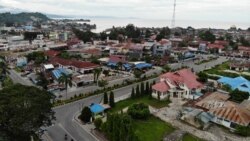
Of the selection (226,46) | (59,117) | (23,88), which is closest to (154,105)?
(59,117)

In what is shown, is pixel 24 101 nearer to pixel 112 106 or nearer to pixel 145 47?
pixel 112 106

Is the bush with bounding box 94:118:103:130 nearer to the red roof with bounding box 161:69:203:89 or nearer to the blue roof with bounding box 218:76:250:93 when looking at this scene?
the red roof with bounding box 161:69:203:89

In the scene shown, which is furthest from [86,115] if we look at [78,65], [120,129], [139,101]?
[78,65]

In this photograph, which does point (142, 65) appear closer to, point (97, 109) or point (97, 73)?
point (97, 73)

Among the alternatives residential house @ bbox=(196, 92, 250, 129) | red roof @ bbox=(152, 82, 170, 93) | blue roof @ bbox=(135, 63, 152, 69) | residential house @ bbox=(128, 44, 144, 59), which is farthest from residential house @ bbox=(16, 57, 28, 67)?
residential house @ bbox=(196, 92, 250, 129)

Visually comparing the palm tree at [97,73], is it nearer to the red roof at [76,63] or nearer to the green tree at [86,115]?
the red roof at [76,63]

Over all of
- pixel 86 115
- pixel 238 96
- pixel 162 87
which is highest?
pixel 162 87
